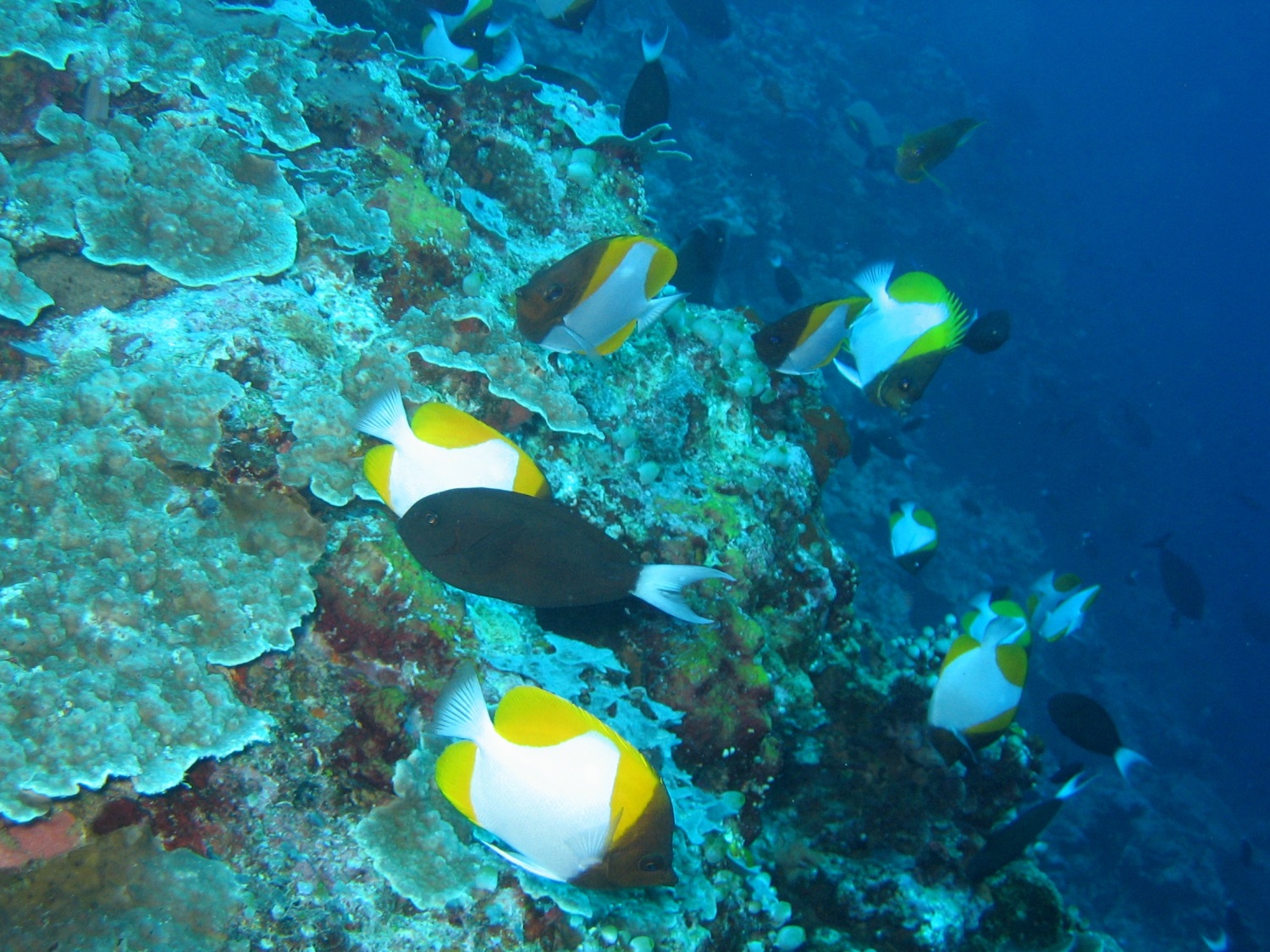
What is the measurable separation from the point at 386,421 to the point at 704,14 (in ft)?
58.3

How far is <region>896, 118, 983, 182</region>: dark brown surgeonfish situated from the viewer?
4.52 m

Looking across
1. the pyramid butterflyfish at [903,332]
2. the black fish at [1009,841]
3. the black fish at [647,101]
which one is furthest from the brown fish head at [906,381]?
the black fish at [647,101]

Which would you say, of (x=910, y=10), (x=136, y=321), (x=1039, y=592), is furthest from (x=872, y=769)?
(x=910, y=10)

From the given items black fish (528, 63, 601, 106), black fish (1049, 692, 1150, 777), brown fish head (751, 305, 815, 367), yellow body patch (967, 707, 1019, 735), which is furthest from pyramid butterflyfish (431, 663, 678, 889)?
black fish (528, 63, 601, 106)

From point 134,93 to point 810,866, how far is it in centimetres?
516

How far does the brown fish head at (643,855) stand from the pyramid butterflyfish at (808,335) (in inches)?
89.1

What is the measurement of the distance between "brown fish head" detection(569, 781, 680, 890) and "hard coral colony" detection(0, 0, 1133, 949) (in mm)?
12

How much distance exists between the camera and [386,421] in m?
2.00

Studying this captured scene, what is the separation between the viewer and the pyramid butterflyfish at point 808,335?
120 inches

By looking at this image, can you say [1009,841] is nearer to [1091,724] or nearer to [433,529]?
[1091,724]

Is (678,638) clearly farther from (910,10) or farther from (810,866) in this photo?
(910,10)

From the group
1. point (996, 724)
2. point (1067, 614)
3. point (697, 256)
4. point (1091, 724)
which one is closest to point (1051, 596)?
point (1067, 614)

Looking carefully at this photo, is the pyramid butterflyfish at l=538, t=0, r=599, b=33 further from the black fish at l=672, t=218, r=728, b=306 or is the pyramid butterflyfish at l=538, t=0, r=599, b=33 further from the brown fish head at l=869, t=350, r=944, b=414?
the brown fish head at l=869, t=350, r=944, b=414

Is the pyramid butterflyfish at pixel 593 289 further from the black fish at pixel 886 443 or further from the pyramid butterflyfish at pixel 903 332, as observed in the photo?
the black fish at pixel 886 443
